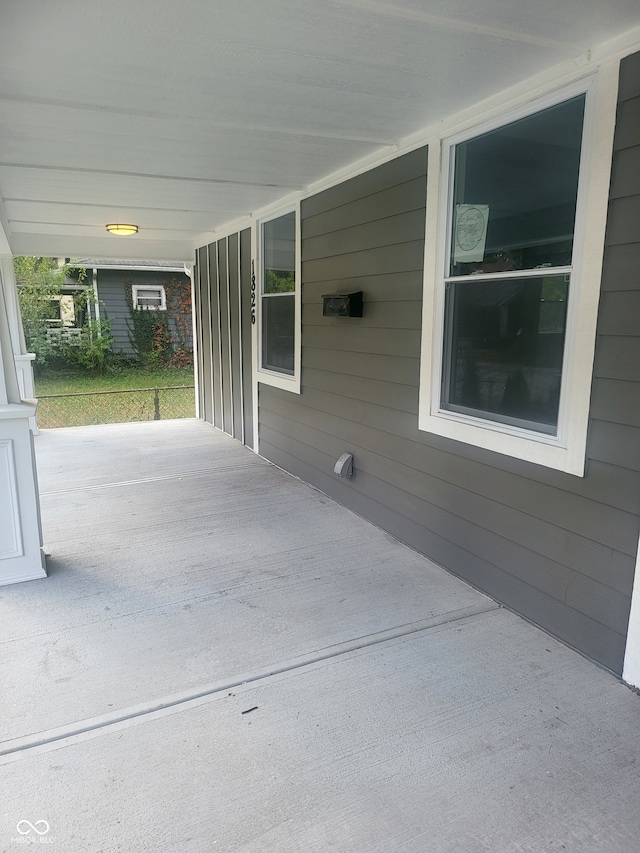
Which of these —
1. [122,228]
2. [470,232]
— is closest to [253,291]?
[122,228]

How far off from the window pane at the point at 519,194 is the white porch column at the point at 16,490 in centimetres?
240

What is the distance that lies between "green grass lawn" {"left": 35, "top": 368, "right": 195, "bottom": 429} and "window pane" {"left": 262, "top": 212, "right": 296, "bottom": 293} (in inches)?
129

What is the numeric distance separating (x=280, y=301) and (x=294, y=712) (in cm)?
383

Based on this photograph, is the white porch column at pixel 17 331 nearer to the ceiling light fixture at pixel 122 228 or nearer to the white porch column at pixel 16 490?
the ceiling light fixture at pixel 122 228

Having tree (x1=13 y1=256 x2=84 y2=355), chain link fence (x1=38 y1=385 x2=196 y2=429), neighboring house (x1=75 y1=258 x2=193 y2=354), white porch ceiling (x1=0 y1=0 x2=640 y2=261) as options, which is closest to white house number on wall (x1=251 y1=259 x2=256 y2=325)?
white porch ceiling (x1=0 y1=0 x2=640 y2=261)

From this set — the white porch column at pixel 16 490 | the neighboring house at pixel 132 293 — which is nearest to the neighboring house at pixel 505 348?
the white porch column at pixel 16 490

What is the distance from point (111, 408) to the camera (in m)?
9.02

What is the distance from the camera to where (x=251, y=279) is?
5.61 meters

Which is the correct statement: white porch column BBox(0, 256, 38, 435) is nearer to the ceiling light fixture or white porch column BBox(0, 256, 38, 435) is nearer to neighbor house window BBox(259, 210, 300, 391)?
the ceiling light fixture

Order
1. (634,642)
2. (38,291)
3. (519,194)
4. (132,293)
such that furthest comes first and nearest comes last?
(132,293) < (38,291) < (519,194) < (634,642)

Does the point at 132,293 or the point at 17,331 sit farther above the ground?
the point at 132,293

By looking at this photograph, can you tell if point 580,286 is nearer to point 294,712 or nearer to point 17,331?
point 294,712

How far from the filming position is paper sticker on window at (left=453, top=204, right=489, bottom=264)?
268 centimetres

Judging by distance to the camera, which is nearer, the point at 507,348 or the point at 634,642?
the point at 634,642
